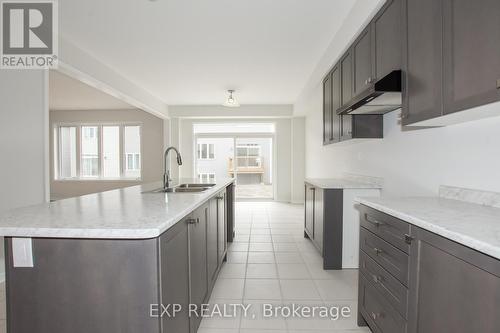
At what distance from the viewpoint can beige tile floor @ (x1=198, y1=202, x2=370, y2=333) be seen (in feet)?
6.09

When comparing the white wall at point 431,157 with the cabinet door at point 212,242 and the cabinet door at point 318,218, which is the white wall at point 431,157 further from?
the cabinet door at point 212,242

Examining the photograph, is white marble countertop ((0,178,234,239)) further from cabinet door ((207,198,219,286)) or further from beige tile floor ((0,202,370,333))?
beige tile floor ((0,202,370,333))

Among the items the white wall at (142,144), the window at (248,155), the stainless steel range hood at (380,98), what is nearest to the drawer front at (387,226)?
the stainless steel range hood at (380,98)

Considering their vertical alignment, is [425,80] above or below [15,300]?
above

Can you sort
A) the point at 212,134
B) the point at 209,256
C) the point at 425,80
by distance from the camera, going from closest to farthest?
the point at 425,80, the point at 209,256, the point at 212,134

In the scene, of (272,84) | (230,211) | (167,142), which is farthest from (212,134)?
(230,211)

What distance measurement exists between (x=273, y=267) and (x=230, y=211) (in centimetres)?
104

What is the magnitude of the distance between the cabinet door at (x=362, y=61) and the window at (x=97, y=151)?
258 inches

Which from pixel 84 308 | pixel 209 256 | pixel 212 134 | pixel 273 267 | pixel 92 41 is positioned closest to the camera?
pixel 84 308

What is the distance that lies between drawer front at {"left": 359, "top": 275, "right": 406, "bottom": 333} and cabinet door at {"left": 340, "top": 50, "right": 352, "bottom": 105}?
1.82 metres

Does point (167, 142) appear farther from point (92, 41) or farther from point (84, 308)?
point (84, 308)

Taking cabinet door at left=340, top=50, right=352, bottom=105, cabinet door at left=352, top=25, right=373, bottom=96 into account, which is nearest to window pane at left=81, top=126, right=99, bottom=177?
cabinet door at left=340, top=50, right=352, bottom=105

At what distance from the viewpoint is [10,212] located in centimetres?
129

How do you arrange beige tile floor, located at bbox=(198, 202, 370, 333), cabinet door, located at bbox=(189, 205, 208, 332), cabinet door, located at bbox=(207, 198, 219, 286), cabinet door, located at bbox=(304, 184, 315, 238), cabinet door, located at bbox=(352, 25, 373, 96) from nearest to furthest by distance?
cabinet door, located at bbox=(189, 205, 208, 332)
beige tile floor, located at bbox=(198, 202, 370, 333)
cabinet door, located at bbox=(207, 198, 219, 286)
cabinet door, located at bbox=(352, 25, 373, 96)
cabinet door, located at bbox=(304, 184, 315, 238)
